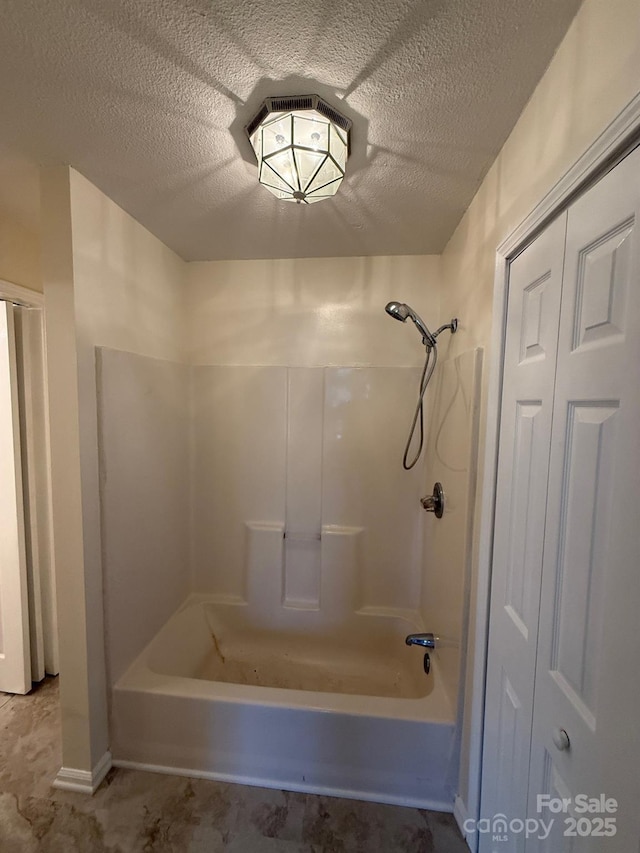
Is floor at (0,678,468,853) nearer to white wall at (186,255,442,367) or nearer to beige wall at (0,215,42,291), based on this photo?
white wall at (186,255,442,367)

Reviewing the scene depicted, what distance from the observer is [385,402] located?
2.04 meters

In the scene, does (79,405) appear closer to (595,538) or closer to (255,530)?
(255,530)

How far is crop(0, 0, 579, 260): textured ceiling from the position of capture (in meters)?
0.74

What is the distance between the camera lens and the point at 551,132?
837mm

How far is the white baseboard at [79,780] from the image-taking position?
1366mm

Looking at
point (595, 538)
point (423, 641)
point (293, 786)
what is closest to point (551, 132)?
point (595, 538)

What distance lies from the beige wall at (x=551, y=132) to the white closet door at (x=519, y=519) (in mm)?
124

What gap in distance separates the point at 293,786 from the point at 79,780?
0.85 m

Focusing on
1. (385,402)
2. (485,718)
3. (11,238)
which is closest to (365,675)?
(485,718)

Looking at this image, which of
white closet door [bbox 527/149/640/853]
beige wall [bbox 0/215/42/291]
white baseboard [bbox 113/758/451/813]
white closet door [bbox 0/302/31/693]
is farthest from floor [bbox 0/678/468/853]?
beige wall [bbox 0/215/42/291]

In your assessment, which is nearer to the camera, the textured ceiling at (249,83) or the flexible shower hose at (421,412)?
the textured ceiling at (249,83)

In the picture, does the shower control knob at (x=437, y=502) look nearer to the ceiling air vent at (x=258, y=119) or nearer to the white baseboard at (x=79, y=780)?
the ceiling air vent at (x=258, y=119)

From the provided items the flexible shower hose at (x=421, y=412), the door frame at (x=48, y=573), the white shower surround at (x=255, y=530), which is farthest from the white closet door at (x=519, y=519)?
the door frame at (x=48, y=573)

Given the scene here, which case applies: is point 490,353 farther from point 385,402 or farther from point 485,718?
point 485,718
